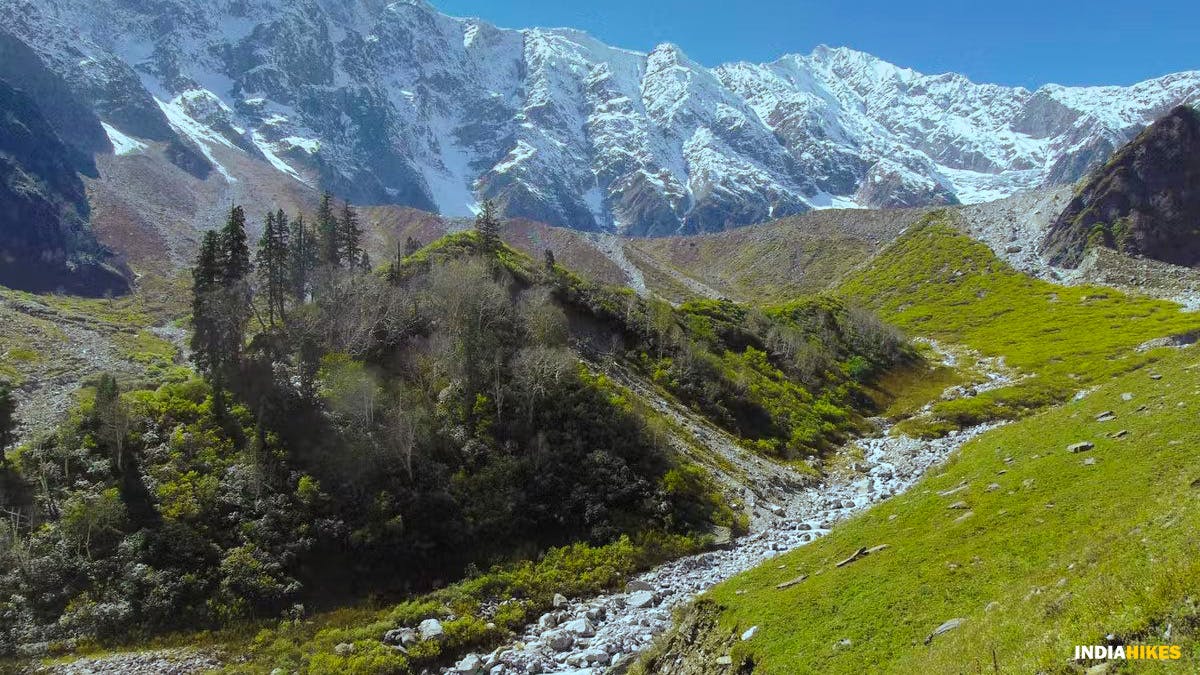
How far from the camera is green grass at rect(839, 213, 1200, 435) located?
80.2 m

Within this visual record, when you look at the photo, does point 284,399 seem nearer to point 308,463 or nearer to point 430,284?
point 308,463

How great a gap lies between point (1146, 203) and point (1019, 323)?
8391cm

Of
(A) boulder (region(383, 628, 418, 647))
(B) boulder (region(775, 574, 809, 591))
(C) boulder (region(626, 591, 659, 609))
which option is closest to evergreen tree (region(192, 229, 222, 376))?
(A) boulder (region(383, 628, 418, 647))

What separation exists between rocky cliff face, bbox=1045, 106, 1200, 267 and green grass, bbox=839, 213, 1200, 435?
22.3 meters

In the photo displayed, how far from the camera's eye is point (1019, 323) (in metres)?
139

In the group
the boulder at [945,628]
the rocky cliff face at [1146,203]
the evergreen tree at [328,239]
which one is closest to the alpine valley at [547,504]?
the boulder at [945,628]

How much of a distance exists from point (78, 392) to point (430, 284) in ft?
149

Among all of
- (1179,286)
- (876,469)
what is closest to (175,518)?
(876,469)

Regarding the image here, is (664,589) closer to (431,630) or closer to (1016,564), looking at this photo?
(431,630)

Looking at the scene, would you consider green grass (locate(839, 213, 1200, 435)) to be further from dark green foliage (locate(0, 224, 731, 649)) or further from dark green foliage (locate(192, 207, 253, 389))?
dark green foliage (locate(192, 207, 253, 389))

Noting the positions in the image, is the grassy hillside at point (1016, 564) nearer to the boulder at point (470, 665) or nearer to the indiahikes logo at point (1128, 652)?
the indiahikes logo at point (1128, 652)

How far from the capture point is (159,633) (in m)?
32.3

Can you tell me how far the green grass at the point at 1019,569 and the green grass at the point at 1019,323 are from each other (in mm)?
43859

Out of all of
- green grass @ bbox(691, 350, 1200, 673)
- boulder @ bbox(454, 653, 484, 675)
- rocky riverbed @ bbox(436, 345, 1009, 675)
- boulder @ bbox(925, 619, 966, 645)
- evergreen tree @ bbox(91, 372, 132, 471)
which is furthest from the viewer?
evergreen tree @ bbox(91, 372, 132, 471)
